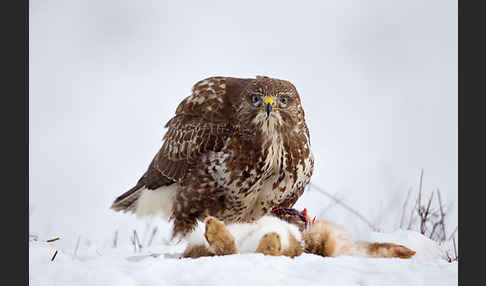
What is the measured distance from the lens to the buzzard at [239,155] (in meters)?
3.68

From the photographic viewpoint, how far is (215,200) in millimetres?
3781

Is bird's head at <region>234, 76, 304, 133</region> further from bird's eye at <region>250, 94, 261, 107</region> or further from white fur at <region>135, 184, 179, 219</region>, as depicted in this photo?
white fur at <region>135, 184, 179, 219</region>

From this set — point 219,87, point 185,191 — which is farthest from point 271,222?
point 219,87

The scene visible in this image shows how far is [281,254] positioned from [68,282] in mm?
1063

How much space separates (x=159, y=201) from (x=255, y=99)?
1.10m

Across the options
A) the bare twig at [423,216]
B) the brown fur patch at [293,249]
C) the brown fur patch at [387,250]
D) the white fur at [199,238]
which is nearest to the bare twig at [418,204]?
the bare twig at [423,216]

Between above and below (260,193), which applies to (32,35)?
above

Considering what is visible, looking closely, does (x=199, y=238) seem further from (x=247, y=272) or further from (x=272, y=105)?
(x=272, y=105)

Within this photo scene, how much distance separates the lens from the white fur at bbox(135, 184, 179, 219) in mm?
4105

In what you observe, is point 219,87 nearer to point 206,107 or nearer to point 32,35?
point 206,107

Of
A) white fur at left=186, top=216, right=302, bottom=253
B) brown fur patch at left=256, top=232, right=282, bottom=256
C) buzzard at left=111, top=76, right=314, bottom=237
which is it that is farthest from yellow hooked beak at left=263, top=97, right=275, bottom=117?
brown fur patch at left=256, top=232, right=282, bottom=256

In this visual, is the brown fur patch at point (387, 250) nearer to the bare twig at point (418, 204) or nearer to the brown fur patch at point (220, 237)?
the brown fur patch at point (220, 237)

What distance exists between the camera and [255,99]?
12.2 feet

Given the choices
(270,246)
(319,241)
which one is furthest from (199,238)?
(319,241)
